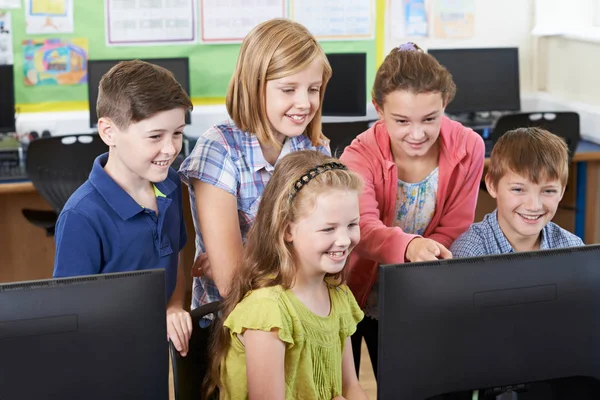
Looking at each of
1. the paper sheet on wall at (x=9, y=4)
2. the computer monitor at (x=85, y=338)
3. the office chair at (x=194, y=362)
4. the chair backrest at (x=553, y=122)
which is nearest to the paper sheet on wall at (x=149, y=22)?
the paper sheet on wall at (x=9, y=4)

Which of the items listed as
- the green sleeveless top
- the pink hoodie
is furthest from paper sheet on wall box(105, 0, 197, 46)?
the green sleeveless top

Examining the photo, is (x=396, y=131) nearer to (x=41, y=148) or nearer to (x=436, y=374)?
(x=436, y=374)

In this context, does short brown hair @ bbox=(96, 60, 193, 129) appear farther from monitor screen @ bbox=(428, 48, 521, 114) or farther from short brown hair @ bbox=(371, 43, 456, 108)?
monitor screen @ bbox=(428, 48, 521, 114)

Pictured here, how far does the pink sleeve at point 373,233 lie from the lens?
5.50 feet

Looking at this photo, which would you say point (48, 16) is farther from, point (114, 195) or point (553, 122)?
point (114, 195)

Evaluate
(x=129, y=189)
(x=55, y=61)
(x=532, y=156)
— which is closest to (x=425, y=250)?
(x=532, y=156)

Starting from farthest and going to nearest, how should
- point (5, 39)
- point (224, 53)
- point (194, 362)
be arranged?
point (224, 53)
point (5, 39)
point (194, 362)

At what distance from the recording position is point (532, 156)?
183 centimetres

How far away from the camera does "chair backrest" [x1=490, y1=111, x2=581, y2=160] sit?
3994 millimetres

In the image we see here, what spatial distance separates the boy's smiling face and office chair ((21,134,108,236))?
2123 mm

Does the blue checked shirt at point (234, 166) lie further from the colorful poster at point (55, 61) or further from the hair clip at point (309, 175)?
the colorful poster at point (55, 61)

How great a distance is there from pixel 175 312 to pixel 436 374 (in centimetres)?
57

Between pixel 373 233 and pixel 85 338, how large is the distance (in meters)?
0.78

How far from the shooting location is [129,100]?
166cm
